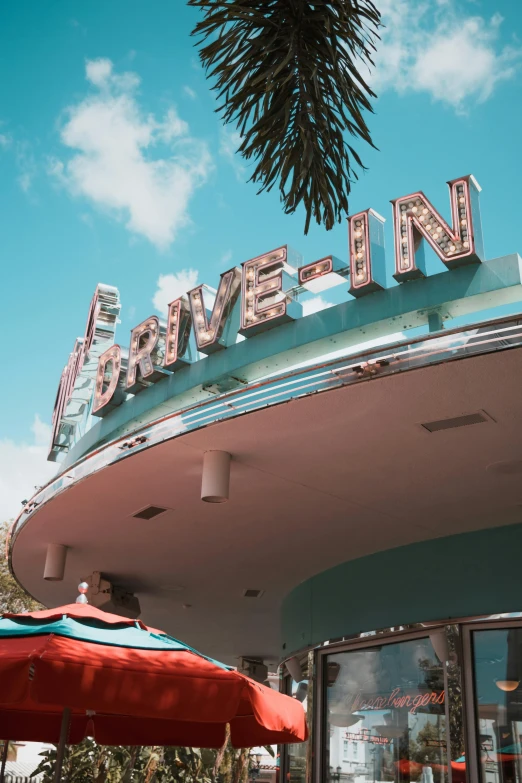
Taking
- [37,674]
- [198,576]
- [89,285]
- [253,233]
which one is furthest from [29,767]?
[37,674]

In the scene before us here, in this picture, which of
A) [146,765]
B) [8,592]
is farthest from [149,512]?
[8,592]

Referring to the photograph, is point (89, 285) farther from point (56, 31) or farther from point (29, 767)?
point (29, 767)

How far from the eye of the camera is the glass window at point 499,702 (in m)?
7.29

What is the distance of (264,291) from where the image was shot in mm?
7508

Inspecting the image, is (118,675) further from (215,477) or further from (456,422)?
(456,422)

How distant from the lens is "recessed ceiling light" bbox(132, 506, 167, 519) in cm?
854

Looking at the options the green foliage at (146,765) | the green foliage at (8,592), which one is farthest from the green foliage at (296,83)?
the green foliage at (8,592)

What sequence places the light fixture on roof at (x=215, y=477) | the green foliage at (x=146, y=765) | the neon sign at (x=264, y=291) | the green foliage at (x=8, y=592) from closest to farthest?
the neon sign at (x=264, y=291) < the light fixture on roof at (x=215, y=477) < the green foliage at (x=146, y=765) < the green foliage at (x=8, y=592)

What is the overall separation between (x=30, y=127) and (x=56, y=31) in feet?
11.3

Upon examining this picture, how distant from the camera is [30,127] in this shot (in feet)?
30.7

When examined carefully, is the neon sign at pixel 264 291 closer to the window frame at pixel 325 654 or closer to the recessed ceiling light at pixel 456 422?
the recessed ceiling light at pixel 456 422

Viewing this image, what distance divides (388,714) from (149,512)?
3.53 m

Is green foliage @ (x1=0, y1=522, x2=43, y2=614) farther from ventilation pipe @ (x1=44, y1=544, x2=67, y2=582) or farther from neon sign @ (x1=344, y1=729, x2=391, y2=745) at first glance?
neon sign @ (x1=344, y1=729, x2=391, y2=745)

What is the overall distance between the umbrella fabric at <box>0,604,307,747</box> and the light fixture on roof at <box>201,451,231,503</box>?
6.46 feet
